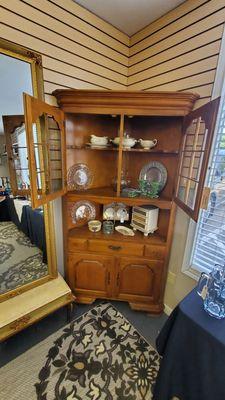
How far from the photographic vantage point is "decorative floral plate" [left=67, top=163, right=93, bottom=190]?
6.14ft

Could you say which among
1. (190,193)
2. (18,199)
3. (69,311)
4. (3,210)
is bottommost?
(69,311)

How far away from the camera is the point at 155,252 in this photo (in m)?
1.78

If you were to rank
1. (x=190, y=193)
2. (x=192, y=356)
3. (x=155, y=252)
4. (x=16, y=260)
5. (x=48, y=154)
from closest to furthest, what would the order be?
(x=192, y=356)
(x=190, y=193)
(x=48, y=154)
(x=16, y=260)
(x=155, y=252)

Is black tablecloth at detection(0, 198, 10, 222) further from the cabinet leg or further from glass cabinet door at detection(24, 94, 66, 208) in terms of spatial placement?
the cabinet leg

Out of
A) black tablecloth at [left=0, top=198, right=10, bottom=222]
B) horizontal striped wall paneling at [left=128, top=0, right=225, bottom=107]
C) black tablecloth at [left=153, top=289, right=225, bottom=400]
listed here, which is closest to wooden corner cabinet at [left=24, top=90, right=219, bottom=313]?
horizontal striped wall paneling at [left=128, top=0, right=225, bottom=107]

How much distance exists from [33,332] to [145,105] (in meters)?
2.29

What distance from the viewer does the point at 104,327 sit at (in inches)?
70.7

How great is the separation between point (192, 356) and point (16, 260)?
1.52 metres

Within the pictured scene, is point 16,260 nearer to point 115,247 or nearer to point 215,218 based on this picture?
point 115,247

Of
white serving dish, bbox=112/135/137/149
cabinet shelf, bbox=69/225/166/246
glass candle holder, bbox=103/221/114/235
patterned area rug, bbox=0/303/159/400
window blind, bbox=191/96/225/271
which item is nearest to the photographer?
patterned area rug, bbox=0/303/159/400

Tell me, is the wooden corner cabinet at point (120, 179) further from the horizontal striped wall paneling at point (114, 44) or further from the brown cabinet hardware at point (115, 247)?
the horizontal striped wall paneling at point (114, 44)

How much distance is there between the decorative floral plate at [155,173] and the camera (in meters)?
1.82

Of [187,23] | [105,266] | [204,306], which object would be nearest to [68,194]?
[105,266]

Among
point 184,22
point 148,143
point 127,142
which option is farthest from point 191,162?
point 184,22
